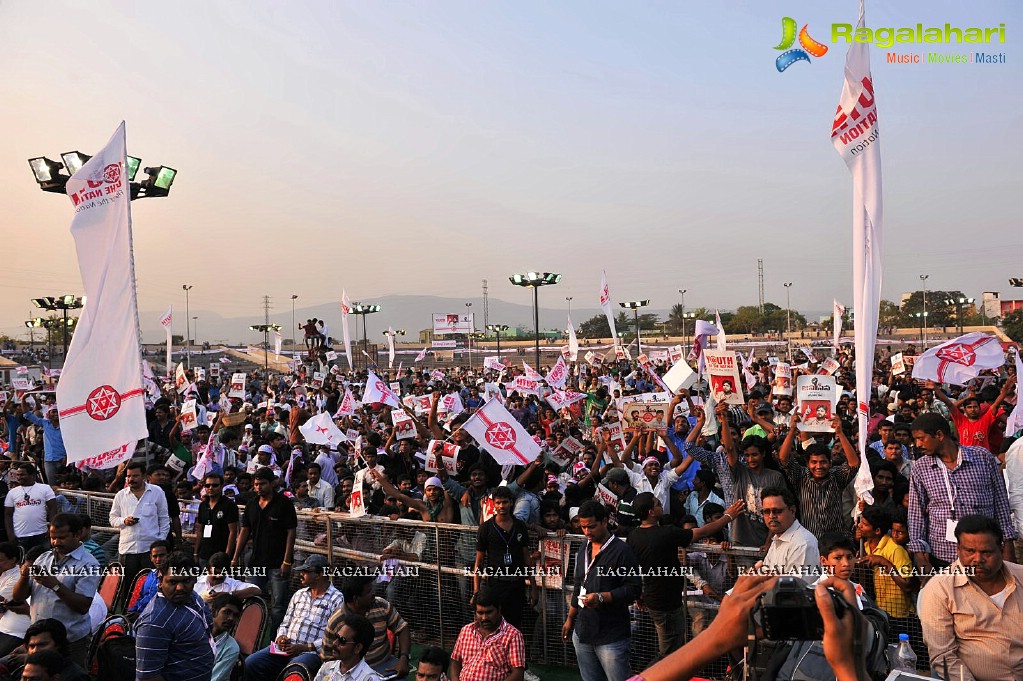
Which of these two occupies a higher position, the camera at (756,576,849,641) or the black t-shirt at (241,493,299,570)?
the camera at (756,576,849,641)

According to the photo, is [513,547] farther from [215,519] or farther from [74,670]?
[215,519]

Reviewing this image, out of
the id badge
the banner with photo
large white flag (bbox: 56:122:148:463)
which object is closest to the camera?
the id badge

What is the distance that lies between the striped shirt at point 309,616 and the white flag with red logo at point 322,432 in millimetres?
6672

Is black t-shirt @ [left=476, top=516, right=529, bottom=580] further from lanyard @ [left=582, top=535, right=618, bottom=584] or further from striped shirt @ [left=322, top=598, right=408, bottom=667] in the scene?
striped shirt @ [left=322, top=598, right=408, bottom=667]

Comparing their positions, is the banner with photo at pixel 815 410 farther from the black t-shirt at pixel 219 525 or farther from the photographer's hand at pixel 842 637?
the photographer's hand at pixel 842 637

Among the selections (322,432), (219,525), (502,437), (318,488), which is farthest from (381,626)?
(322,432)

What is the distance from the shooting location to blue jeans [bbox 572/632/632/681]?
576cm

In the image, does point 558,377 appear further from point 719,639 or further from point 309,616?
point 719,639

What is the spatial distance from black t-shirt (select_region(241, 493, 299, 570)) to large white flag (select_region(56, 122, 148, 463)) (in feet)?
4.62

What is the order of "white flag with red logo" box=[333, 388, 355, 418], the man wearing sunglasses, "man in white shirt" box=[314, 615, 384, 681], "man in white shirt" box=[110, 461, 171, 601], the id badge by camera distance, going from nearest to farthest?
"man in white shirt" box=[314, 615, 384, 681]
the id badge
"man in white shirt" box=[110, 461, 171, 601]
the man wearing sunglasses
"white flag with red logo" box=[333, 388, 355, 418]

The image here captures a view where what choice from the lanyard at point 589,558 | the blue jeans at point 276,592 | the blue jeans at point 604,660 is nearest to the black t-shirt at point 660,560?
the lanyard at point 589,558

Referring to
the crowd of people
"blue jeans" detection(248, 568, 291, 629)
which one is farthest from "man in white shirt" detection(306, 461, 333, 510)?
"blue jeans" detection(248, 568, 291, 629)

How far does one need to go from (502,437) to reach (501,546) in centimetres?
257

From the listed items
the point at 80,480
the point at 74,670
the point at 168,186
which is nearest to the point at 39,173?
the point at 168,186
